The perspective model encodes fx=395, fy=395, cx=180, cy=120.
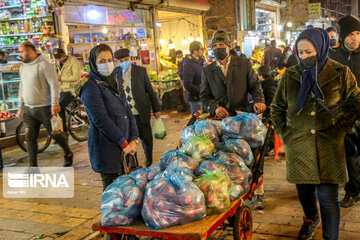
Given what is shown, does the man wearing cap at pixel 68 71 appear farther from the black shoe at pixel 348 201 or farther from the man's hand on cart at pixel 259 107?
the black shoe at pixel 348 201

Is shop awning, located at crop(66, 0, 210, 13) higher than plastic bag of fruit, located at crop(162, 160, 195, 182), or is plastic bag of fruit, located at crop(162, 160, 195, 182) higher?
shop awning, located at crop(66, 0, 210, 13)

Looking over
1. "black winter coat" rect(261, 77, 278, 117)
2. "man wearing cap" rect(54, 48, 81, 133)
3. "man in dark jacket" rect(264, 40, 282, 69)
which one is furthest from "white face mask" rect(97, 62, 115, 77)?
"man in dark jacket" rect(264, 40, 282, 69)

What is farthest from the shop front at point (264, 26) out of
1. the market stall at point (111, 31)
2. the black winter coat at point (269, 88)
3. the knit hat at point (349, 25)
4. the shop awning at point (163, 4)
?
the knit hat at point (349, 25)

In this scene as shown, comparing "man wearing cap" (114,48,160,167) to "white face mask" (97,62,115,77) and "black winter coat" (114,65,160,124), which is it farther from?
"white face mask" (97,62,115,77)

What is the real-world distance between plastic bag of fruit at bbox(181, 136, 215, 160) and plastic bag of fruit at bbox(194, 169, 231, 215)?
0.51m

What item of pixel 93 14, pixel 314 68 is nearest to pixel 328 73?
pixel 314 68

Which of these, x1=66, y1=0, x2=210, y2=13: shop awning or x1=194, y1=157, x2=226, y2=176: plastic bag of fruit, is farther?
x1=66, y1=0, x2=210, y2=13: shop awning

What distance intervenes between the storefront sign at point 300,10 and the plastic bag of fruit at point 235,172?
2992cm

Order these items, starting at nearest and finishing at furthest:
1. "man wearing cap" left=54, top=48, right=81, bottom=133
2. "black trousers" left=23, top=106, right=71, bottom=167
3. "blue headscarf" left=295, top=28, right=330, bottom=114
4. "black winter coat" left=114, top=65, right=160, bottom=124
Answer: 1. "blue headscarf" left=295, top=28, right=330, bottom=114
2. "black winter coat" left=114, top=65, right=160, bottom=124
3. "black trousers" left=23, top=106, right=71, bottom=167
4. "man wearing cap" left=54, top=48, right=81, bottom=133

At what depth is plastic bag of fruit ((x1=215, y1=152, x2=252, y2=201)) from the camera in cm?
348

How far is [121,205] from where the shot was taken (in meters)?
2.95

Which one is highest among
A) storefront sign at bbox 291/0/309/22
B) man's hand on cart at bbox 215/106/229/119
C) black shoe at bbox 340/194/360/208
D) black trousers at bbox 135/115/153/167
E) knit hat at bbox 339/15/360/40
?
storefront sign at bbox 291/0/309/22

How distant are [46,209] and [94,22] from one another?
8792 millimetres

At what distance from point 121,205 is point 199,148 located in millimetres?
1115
